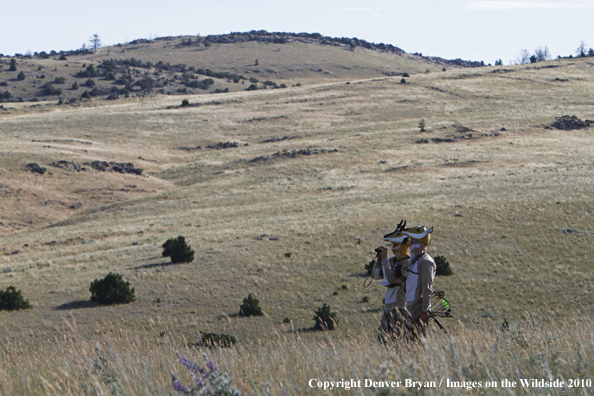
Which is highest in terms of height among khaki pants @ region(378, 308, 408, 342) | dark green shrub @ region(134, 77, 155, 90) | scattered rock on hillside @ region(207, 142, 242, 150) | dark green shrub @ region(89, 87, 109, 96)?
dark green shrub @ region(134, 77, 155, 90)

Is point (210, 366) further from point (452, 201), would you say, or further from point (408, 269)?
point (452, 201)

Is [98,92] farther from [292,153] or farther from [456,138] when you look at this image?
[456,138]

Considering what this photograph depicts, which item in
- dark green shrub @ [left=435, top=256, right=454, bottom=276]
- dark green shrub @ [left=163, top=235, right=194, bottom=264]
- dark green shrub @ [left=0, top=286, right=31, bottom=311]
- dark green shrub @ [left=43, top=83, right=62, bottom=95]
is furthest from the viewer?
dark green shrub @ [left=43, top=83, right=62, bottom=95]

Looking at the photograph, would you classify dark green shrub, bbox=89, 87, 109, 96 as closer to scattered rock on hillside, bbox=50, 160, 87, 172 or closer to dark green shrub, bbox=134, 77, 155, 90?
dark green shrub, bbox=134, 77, 155, 90

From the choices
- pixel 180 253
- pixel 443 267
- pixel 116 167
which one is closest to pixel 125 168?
pixel 116 167

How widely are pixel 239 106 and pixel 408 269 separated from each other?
72.3m

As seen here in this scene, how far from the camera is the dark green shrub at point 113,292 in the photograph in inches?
676

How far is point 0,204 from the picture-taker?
123 feet

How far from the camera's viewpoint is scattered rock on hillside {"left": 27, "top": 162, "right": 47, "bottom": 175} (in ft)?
142

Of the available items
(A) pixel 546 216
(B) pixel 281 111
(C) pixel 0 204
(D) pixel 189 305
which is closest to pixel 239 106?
(B) pixel 281 111

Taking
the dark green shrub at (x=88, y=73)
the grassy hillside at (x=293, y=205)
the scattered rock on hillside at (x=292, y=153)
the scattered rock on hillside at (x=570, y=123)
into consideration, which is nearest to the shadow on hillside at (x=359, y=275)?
the grassy hillside at (x=293, y=205)

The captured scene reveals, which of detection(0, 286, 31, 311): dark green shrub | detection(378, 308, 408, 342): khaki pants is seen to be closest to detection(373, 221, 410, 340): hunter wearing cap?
detection(378, 308, 408, 342): khaki pants

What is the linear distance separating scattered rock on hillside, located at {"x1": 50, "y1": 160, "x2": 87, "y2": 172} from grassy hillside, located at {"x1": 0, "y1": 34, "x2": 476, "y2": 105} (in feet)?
138

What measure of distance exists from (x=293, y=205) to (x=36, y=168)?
81.2 ft
